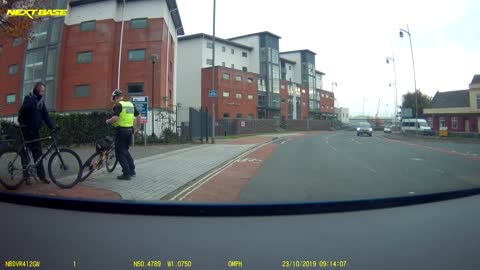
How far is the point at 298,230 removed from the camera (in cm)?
259

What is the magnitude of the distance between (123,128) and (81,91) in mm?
22939

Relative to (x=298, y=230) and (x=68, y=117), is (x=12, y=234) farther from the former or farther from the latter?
(x=68, y=117)

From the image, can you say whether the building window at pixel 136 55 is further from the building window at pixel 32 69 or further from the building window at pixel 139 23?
the building window at pixel 32 69

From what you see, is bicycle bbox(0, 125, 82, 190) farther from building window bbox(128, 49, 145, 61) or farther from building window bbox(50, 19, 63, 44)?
building window bbox(128, 49, 145, 61)

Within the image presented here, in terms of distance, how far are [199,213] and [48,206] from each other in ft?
6.05

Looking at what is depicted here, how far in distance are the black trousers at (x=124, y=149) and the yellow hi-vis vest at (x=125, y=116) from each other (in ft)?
0.33

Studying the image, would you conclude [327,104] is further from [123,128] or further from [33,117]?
[33,117]

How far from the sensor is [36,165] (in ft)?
16.2

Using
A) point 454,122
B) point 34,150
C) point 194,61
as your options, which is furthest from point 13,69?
point 454,122

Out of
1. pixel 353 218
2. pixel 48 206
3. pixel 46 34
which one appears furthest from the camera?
pixel 46 34

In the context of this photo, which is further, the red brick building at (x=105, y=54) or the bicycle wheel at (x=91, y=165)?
the red brick building at (x=105, y=54)

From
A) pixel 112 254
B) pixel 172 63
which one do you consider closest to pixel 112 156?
pixel 112 254

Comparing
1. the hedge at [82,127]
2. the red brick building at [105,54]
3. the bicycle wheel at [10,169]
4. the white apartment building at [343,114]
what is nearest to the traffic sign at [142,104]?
the hedge at [82,127]

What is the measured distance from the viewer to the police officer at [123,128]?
5.68 meters
